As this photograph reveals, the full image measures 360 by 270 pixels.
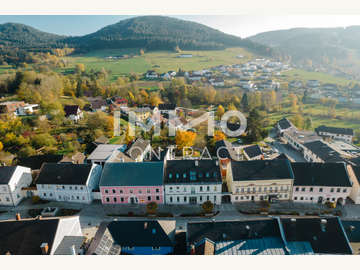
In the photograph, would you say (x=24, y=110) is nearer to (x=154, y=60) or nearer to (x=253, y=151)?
(x=253, y=151)

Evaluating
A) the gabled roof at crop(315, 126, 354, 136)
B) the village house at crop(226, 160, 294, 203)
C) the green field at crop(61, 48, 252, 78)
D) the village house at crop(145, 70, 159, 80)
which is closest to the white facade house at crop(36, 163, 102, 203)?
the village house at crop(226, 160, 294, 203)

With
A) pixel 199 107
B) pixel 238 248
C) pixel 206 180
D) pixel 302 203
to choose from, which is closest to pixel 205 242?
pixel 238 248

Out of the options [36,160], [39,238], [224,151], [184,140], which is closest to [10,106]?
[36,160]

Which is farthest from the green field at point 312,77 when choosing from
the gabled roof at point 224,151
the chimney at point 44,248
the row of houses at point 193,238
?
the chimney at point 44,248

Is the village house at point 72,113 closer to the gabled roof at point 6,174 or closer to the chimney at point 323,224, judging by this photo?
the gabled roof at point 6,174

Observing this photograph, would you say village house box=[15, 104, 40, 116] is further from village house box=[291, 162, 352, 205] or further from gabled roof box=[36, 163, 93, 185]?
village house box=[291, 162, 352, 205]

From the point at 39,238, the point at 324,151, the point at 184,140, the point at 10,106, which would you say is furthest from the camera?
the point at 10,106
